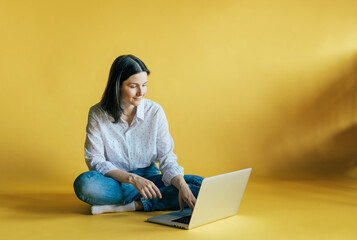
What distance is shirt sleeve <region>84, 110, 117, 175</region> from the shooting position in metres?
2.56

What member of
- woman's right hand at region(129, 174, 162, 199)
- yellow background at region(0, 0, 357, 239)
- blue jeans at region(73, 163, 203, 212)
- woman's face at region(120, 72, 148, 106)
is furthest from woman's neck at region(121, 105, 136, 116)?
yellow background at region(0, 0, 357, 239)

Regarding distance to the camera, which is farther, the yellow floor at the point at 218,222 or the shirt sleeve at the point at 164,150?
the shirt sleeve at the point at 164,150

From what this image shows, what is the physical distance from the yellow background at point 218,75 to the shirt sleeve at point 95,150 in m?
1.16

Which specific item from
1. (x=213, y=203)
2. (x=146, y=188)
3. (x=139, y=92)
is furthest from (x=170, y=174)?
(x=139, y=92)

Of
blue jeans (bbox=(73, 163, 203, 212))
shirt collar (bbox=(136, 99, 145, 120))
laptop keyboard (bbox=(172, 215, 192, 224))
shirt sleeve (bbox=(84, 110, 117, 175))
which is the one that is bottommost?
laptop keyboard (bbox=(172, 215, 192, 224))

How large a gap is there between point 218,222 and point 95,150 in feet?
2.25

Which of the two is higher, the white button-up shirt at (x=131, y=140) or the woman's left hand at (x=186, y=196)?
the white button-up shirt at (x=131, y=140)

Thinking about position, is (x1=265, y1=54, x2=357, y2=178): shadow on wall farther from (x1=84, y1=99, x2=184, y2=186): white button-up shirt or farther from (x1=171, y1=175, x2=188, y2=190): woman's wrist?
(x1=171, y1=175, x2=188, y2=190): woman's wrist

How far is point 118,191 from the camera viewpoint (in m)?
2.58

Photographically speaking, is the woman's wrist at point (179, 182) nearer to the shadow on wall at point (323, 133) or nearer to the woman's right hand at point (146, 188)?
the woman's right hand at point (146, 188)

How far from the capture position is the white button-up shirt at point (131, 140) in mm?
2613

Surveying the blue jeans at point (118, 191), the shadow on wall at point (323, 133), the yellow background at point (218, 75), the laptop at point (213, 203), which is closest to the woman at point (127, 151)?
the blue jeans at point (118, 191)

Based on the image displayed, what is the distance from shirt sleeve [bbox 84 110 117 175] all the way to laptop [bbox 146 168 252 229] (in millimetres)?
338

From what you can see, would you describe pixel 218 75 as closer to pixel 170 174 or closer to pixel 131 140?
pixel 131 140
